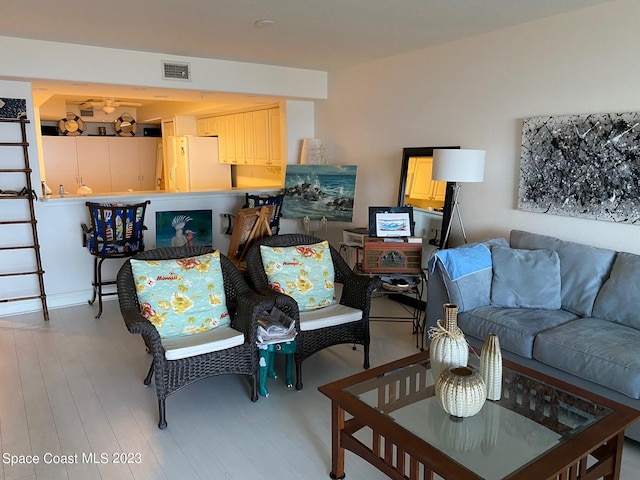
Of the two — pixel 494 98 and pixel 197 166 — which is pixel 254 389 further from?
pixel 197 166

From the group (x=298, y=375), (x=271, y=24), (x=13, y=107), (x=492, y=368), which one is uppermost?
(x=271, y=24)

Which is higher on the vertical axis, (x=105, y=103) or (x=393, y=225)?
(x=105, y=103)

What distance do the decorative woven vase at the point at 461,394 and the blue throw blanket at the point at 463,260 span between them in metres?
1.35

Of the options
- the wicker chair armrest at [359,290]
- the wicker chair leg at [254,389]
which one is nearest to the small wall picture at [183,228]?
the wicker chair armrest at [359,290]

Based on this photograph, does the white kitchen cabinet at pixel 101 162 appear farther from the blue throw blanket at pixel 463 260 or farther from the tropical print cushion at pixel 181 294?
the blue throw blanket at pixel 463 260

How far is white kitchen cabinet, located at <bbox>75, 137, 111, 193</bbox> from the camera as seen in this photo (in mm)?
8828

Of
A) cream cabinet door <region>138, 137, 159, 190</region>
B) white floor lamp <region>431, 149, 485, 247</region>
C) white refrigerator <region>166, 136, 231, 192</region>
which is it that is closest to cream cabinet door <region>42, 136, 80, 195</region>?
cream cabinet door <region>138, 137, 159, 190</region>

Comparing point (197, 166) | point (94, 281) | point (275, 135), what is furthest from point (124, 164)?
point (94, 281)

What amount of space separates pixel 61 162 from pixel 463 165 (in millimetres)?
7423

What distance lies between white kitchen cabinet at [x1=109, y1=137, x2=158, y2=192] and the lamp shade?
23.4 feet

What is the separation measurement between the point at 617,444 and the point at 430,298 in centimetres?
165

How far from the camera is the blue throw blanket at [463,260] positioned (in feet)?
11.0

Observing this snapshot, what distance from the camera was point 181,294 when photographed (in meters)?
3.00

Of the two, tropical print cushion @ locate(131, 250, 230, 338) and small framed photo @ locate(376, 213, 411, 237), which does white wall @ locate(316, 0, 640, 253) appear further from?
tropical print cushion @ locate(131, 250, 230, 338)
